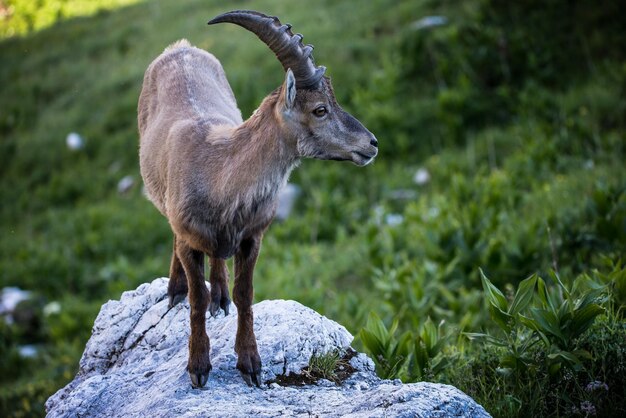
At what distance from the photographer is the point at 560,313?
511 centimetres

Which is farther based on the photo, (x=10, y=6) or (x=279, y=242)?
(x=10, y=6)

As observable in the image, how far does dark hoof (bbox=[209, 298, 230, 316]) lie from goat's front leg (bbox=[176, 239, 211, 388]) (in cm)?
70

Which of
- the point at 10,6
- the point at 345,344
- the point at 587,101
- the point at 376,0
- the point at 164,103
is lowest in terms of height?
the point at 345,344

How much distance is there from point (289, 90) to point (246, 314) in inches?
61.1

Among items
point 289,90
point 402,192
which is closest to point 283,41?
point 289,90

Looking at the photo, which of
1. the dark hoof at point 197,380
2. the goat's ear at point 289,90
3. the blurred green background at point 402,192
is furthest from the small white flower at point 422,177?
the dark hoof at point 197,380

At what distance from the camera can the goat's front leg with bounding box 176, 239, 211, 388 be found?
16.3 feet

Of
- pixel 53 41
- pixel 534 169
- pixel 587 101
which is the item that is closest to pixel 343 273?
pixel 534 169

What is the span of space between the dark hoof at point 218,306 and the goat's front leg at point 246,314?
0.76 metres

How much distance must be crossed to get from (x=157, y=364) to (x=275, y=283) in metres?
4.79

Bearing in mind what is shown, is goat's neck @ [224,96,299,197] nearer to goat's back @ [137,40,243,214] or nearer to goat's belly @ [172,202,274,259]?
goat's belly @ [172,202,274,259]

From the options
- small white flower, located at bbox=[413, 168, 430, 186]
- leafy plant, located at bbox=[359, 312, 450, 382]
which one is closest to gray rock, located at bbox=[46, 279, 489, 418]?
leafy plant, located at bbox=[359, 312, 450, 382]

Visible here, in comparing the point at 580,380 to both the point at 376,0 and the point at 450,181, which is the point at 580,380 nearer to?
the point at 450,181

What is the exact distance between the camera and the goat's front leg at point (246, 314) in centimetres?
503
